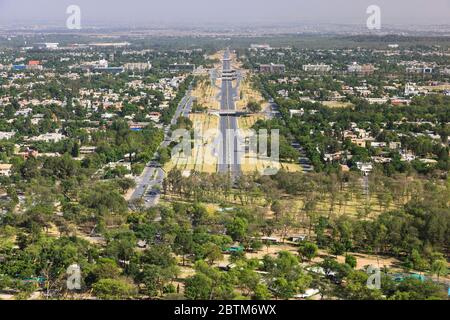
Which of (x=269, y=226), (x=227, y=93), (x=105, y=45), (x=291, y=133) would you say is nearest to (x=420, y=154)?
(x=291, y=133)

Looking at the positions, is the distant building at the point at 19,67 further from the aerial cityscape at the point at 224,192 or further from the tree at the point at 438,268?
the tree at the point at 438,268

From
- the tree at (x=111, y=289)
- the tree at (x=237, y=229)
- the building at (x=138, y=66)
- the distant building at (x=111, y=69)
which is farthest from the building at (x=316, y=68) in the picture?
the tree at (x=111, y=289)

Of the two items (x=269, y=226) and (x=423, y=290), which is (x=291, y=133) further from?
(x=423, y=290)

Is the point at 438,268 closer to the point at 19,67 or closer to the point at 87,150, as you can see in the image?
the point at 87,150

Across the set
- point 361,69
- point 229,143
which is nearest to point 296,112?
point 229,143
